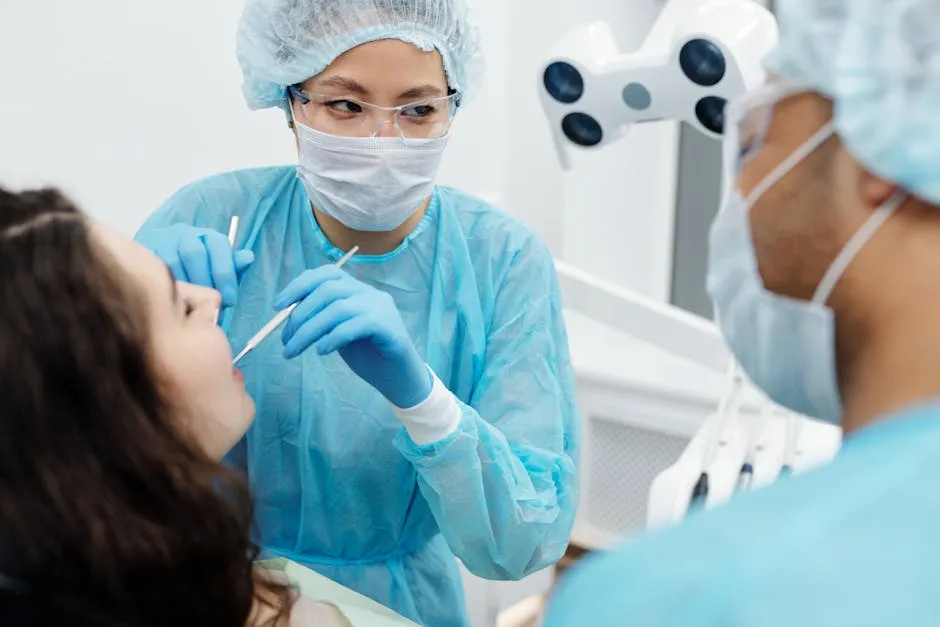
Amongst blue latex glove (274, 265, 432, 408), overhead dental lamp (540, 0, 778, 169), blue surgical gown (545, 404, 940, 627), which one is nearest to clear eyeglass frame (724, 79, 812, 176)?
blue surgical gown (545, 404, 940, 627)

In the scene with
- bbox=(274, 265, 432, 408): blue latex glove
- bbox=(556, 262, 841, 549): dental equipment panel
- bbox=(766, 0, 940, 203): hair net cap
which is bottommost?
bbox=(556, 262, 841, 549): dental equipment panel

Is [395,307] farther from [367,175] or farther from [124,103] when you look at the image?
[124,103]

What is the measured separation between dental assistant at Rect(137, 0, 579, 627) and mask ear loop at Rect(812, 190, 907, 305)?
1.79 ft

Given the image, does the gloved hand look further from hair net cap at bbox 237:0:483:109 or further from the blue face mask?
the blue face mask

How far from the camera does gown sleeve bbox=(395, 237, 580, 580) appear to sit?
1.14 meters

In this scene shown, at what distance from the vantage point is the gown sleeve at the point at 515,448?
1.14 meters

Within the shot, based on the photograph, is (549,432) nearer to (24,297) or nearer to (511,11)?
(24,297)

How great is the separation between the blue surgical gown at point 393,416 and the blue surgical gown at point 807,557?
64 cm

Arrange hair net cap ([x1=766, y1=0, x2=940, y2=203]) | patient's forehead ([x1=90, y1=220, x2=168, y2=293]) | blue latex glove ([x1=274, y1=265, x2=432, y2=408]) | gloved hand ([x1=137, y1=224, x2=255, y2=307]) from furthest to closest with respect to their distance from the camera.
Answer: gloved hand ([x1=137, y1=224, x2=255, y2=307])
blue latex glove ([x1=274, y1=265, x2=432, y2=408])
patient's forehead ([x1=90, y1=220, x2=168, y2=293])
hair net cap ([x1=766, y1=0, x2=940, y2=203])

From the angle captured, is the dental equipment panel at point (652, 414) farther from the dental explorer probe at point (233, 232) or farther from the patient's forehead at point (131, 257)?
the patient's forehead at point (131, 257)

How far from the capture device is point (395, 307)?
115 centimetres

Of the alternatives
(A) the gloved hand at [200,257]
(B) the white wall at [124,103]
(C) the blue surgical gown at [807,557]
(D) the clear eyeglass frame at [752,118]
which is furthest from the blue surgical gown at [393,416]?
(C) the blue surgical gown at [807,557]

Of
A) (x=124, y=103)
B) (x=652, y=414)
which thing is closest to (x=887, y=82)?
(x=124, y=103)

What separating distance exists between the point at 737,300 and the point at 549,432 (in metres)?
0.48
